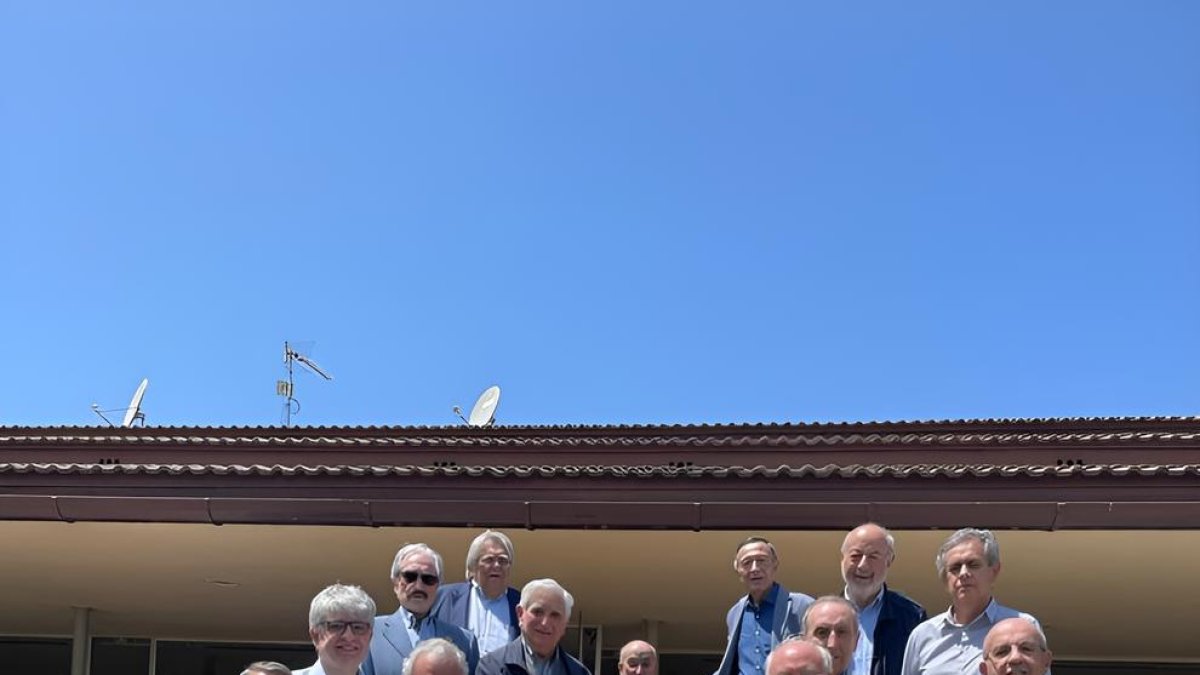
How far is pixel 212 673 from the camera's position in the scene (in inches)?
393

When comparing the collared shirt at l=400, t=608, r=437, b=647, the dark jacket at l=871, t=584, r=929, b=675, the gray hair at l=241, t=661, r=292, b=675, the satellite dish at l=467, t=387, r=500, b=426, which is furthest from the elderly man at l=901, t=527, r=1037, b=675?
the satellite dish at l=467, t=387, r=500, b=426

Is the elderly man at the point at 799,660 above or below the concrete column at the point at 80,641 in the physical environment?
below

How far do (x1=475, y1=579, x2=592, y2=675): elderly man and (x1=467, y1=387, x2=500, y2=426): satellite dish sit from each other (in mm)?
6211

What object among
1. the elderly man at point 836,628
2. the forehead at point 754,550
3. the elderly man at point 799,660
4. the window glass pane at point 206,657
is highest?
the window glass pane at point 206,657

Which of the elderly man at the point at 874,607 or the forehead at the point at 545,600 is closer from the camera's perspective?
the forehead at the point at 545,600

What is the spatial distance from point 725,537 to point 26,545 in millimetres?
4578

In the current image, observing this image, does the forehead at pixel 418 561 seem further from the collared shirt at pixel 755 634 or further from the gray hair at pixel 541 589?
the collared shirt at pixel 755 634

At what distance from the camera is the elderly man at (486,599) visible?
16.5 ft

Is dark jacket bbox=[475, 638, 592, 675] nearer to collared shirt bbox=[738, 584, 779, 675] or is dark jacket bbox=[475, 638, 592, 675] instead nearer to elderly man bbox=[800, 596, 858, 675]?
collared shirt bbox=[738, 584, 779, 675]

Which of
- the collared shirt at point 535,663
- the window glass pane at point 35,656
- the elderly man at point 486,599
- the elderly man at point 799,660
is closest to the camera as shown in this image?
the elderly man at point 799,660

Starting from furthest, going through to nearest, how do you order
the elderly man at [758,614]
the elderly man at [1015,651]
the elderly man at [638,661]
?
the elderly man at [758,614] < the elderly man at [638,661] < the elderly man at [1015,651]

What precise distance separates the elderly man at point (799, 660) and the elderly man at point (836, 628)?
0.64 meters

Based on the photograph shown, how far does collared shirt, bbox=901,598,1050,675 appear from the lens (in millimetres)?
4312

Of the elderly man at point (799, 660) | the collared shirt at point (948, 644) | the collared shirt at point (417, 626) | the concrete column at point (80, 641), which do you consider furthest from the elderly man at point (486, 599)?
the concrete column at point (80, 641)
